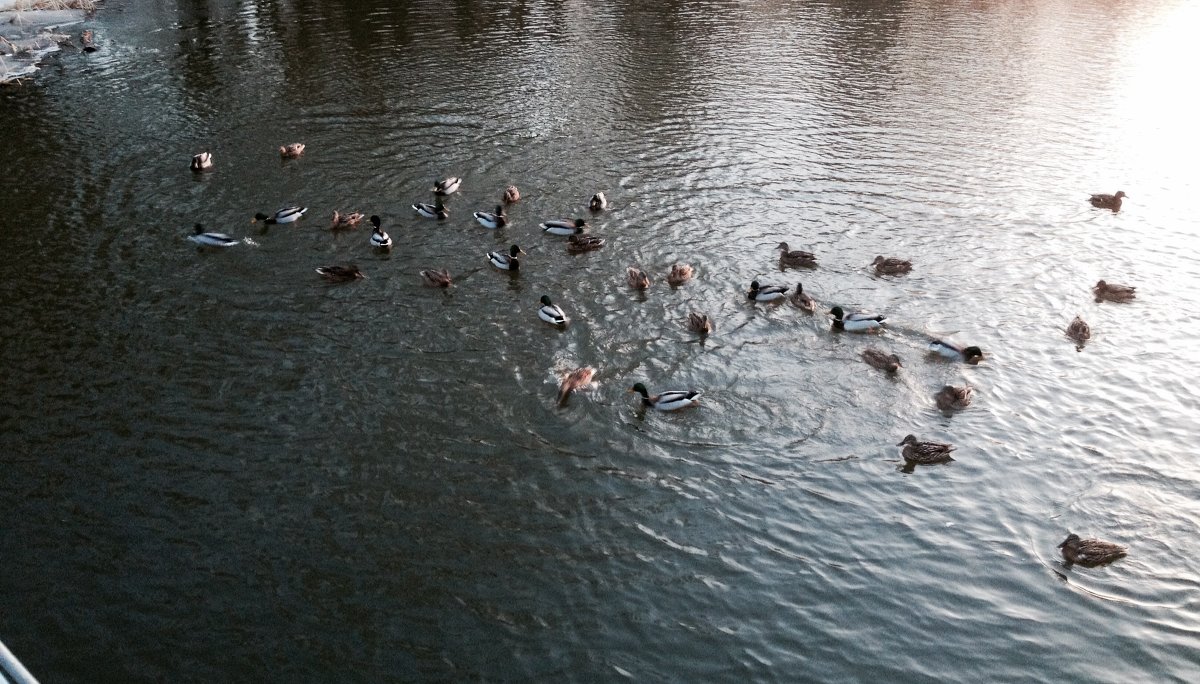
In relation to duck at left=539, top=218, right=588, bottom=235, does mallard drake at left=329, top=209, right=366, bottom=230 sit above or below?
above

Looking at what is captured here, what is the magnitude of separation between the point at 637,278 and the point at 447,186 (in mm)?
6677

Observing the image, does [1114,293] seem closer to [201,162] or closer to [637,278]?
[637,278]

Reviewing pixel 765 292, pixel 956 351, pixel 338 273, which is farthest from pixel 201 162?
pixel 956 351

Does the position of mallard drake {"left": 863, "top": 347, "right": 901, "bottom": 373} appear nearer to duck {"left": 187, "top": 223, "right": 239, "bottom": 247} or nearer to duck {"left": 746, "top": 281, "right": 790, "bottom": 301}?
duck {"left": 746, "top": 281, "right": 790, "bottom": 301}

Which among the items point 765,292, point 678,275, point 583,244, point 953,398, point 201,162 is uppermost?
point 201,162

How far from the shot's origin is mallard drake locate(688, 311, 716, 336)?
56.8ft

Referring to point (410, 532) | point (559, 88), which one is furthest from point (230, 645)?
point (559, 88)

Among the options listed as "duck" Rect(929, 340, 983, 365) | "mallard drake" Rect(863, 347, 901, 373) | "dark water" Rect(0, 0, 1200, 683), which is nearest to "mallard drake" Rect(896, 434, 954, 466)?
"dark water" Rect(0, 0, 1200, 683)

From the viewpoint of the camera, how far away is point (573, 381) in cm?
1555

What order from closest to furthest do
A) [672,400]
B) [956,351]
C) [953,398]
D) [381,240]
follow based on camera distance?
[672,400] → [953,398] → [956,351] → [381,240]

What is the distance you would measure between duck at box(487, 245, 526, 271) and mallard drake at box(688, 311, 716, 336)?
14.1 feet

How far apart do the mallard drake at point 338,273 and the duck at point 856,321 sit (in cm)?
1007

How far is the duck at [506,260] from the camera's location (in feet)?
64.1

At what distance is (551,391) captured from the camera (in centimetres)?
1552
